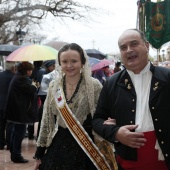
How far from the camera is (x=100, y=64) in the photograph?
7.62 m

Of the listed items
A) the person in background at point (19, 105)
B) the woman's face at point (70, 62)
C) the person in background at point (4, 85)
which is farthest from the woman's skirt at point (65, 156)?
the person in background at point (4, 85)

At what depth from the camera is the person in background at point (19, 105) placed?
5.64 metres

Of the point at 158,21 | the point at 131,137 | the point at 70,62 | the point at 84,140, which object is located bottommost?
the point at 84,140

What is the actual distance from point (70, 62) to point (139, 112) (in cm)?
91

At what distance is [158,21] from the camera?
5.50m

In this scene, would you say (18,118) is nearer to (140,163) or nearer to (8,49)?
(140,163)

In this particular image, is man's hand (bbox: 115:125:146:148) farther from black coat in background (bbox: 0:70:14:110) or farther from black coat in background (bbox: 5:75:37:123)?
black coat in background (bbox: 0:70:14:110)

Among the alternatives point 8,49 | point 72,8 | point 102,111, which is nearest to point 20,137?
point 102,111

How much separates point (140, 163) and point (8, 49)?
9571 millimetres

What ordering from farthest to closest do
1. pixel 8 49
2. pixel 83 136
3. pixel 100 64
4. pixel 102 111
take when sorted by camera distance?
pixel 8 49, pixel 100 64, pixel 83 136, pixel 102 111

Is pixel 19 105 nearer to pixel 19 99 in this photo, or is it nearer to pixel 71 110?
pixel 19 99

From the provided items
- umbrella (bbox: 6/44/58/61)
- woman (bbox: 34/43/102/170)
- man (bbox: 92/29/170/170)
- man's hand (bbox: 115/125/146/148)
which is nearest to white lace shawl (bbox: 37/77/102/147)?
woman (bbox: 34/43/102/170)

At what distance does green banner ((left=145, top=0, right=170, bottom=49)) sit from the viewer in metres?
5.39

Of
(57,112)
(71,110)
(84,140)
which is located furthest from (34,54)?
(84,140)
